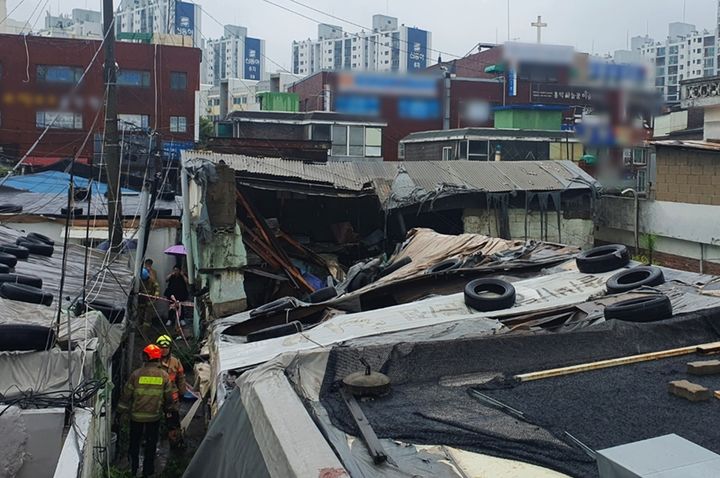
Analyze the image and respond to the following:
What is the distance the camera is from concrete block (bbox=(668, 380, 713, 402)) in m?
5.11

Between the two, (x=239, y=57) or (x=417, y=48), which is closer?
(x=417, y=48)

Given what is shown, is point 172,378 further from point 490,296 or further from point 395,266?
point 395,266

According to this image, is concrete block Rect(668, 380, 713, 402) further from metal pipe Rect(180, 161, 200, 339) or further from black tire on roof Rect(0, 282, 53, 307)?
metal pipe Rect(180, 161, 200, 339)

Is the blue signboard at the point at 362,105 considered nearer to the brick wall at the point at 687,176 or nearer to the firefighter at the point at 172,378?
the brick wall at the point at 687,176

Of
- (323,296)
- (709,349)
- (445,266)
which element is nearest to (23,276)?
(323,296)

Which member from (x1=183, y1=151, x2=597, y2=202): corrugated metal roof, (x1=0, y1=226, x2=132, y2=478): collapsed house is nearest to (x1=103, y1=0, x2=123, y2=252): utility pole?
(x1=183, y1=151, x2=597, y2=202): corrugated metal roof

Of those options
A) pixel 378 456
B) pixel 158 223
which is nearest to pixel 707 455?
pixel 378 456

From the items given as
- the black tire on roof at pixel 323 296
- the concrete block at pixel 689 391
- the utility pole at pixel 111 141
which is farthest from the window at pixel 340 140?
the concrete block at pixel 689 391

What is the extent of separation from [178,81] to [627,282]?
41.2 m

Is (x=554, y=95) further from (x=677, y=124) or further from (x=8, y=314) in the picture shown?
(x=8, y=314)

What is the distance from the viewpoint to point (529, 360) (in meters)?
6.11

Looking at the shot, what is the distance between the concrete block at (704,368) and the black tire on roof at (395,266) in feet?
23.7

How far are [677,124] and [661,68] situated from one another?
93.0 metres

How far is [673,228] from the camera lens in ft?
Result: 61.4
